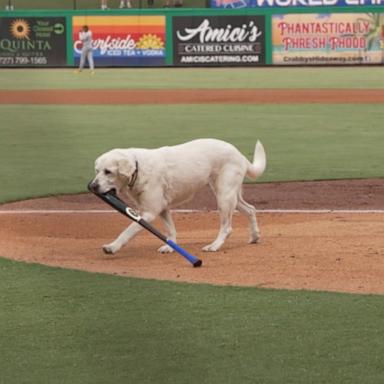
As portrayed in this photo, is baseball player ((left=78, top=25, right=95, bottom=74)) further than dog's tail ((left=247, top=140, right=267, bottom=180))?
Yes

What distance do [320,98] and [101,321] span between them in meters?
23.7

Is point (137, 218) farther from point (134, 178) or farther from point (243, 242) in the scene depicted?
point (243, 242)

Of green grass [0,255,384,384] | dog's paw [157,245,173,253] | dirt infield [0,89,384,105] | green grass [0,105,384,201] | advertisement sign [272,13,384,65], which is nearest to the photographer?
green grass [0,255,384,384]

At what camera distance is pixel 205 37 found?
48.8 meters

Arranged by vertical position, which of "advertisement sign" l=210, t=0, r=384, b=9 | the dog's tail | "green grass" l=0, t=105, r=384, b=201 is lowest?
"green grass" l=0, t=105, r=384, b=201

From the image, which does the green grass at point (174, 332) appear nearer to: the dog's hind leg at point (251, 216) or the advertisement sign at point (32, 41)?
the dog's hind leg at point (251, 216)

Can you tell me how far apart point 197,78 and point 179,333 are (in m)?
34.0

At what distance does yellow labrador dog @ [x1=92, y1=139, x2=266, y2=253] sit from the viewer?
10094mm

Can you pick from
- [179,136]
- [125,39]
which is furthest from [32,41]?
[179,136]

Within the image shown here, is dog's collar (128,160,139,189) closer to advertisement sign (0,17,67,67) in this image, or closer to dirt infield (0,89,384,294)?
dirt infield (0,89,384,294)

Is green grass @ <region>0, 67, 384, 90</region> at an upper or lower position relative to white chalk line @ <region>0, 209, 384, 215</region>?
lower

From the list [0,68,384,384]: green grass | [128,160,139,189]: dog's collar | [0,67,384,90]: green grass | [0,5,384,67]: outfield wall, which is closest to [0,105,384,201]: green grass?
[0,68,384,384]: green grass

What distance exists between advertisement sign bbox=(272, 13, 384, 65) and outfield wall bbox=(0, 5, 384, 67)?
0.04 m

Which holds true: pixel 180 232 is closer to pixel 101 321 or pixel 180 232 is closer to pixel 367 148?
pixel 101 321
